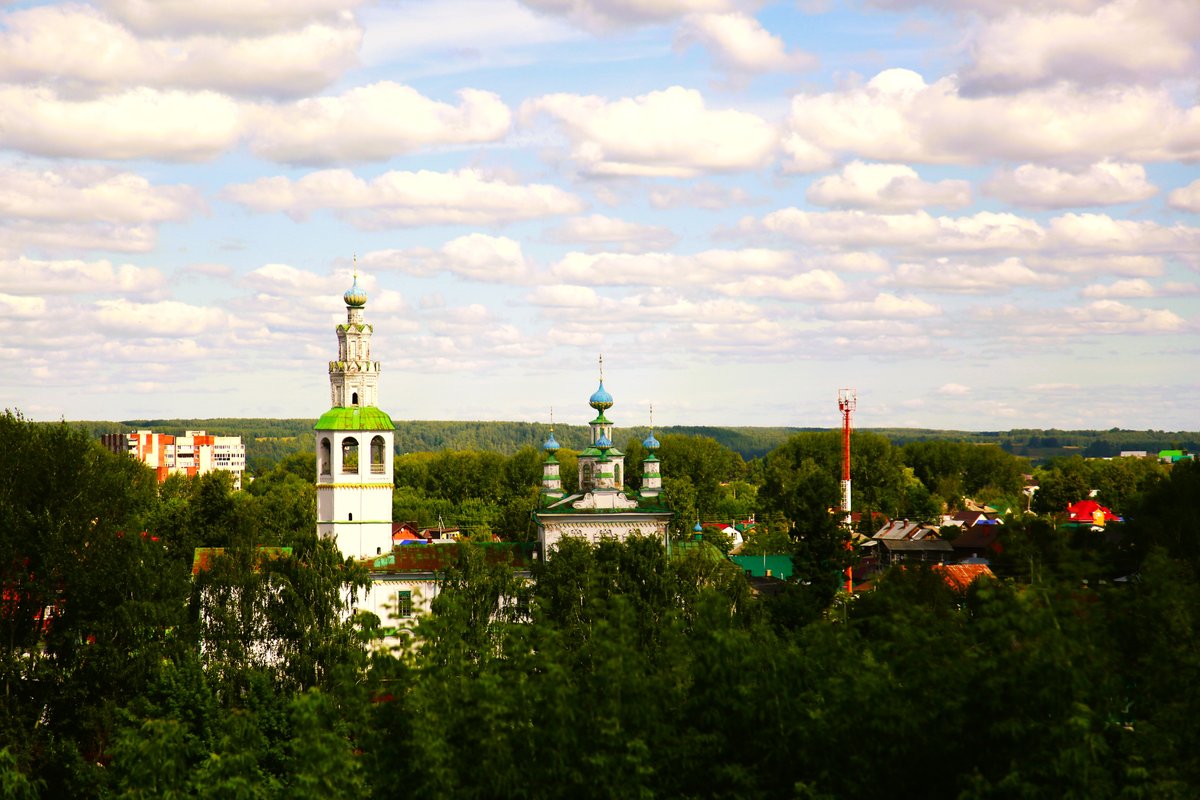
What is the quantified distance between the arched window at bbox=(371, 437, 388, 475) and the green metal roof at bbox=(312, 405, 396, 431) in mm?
542

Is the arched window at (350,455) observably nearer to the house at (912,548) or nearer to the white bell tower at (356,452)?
the white bell tower at (356,452)

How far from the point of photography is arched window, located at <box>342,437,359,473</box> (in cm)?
5684

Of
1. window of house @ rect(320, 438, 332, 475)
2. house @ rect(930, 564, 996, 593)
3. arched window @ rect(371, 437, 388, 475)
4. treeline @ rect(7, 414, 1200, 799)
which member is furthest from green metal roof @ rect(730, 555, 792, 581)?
treeline @ rect(7, 414, 1200, 799)

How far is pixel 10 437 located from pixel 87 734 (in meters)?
10.9

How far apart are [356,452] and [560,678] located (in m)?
32.8

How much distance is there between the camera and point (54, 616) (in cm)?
3988

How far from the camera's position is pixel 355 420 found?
186ft

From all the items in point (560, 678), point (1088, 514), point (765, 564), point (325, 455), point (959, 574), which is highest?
point (325, 455)

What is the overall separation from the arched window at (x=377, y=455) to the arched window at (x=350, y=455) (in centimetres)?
Result: 66

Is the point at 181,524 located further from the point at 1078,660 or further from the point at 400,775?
the point at 1078,660

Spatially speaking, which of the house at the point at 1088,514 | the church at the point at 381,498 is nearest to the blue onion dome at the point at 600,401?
the church at the point at 381,498

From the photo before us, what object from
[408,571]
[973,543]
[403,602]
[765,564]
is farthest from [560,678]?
[973,543]

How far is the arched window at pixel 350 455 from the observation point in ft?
186

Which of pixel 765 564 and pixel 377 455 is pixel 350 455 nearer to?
pixel 377 455
